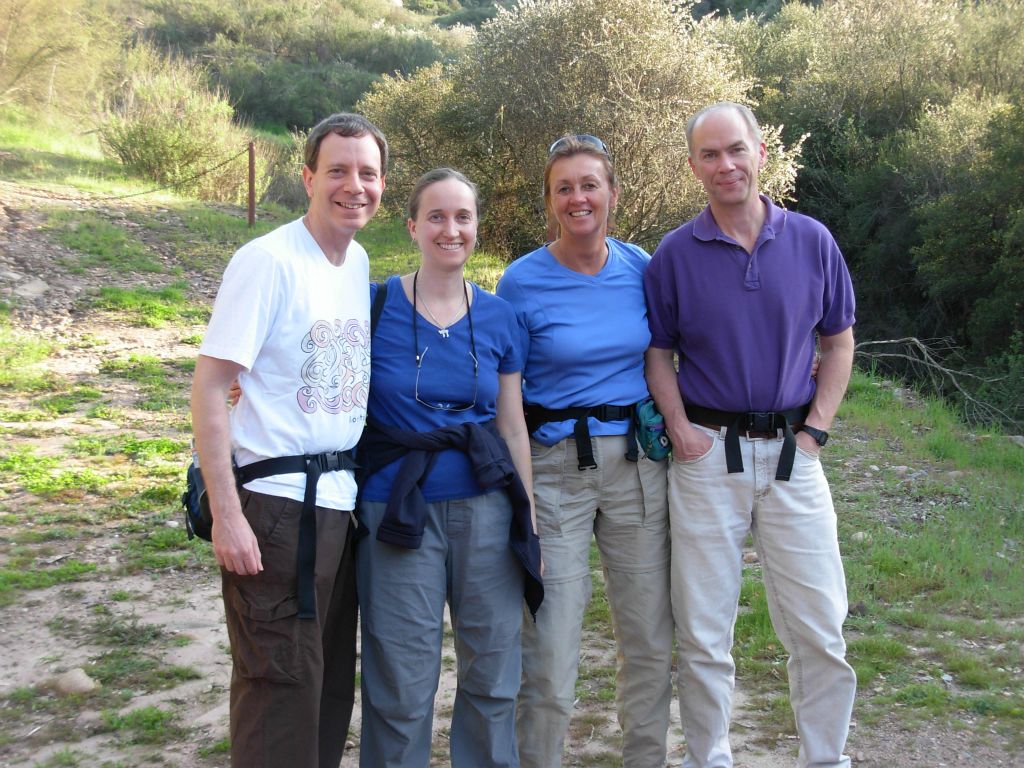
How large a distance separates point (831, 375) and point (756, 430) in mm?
350

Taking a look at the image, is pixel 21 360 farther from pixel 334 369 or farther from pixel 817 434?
pixel 817 434

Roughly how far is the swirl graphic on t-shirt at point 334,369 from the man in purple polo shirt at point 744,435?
983mm

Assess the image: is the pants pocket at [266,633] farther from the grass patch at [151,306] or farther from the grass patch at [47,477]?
the grass patch at [151,306]

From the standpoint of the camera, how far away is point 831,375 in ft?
10.1

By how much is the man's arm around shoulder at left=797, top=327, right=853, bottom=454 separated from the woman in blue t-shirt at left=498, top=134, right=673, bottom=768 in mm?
556

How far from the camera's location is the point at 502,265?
56.1ft

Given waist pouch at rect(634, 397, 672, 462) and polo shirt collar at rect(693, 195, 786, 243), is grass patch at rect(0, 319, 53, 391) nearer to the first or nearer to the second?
waist pouch at rect(634, 397, 672, 462)

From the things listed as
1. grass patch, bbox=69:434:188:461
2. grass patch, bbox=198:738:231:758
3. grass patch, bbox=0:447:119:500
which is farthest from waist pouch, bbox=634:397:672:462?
grass patch, bbox=69:434:188:461

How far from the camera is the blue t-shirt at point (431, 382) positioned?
2.67 m

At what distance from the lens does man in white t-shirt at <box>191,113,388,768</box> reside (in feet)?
7.82

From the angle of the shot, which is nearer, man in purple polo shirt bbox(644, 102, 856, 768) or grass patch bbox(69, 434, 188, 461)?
man in purple polo shirt bbox(644, 102, 856, 768)

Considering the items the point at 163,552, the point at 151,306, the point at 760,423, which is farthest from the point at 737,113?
the point at 151,306

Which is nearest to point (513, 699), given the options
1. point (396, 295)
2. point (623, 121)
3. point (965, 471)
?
point (396, 295)

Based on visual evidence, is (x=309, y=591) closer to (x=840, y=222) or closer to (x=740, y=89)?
(x=740, y=89)
